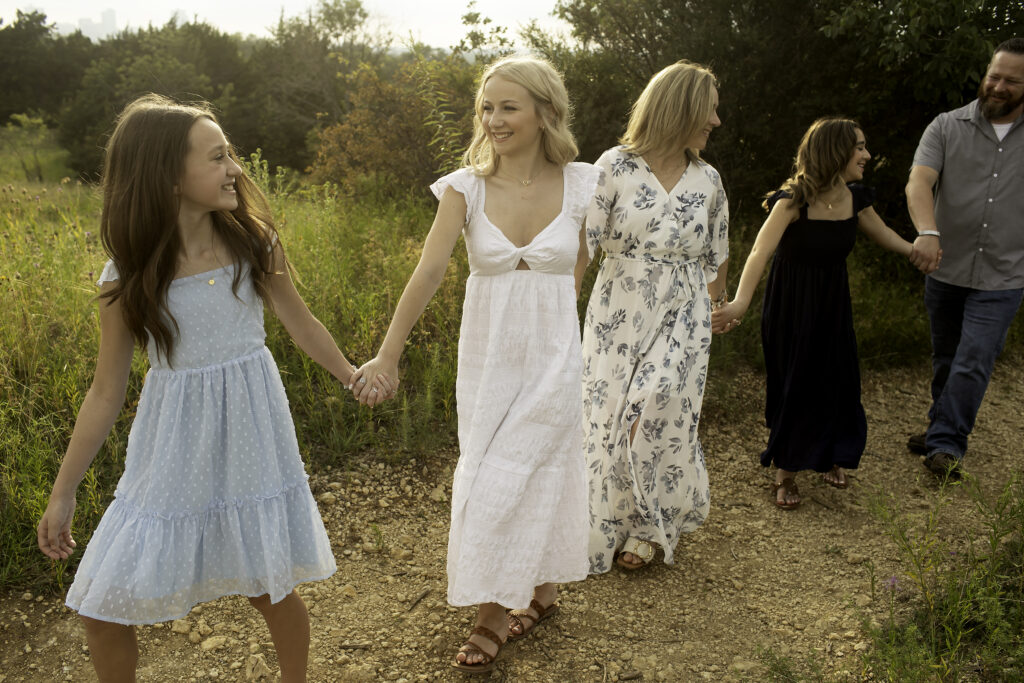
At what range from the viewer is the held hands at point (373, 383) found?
2557 mm

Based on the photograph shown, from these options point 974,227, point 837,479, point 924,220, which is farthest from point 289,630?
point 974,227

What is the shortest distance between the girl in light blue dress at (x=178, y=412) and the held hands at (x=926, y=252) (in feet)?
11.7

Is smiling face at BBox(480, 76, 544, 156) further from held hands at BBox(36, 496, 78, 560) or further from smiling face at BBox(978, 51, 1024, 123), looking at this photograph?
smiling face at BBox(978, 51, 1024, 123)

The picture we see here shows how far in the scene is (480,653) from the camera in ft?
9.09

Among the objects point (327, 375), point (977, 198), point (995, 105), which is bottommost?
point (327, 375)

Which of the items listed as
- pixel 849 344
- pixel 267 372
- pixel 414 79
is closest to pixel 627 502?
pixel 849 344

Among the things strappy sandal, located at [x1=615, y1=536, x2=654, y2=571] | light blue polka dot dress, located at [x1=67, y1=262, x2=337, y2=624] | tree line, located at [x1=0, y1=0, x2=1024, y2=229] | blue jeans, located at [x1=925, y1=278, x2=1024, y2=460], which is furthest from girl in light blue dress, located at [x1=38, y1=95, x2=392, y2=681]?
tree line, located at [x1=0, y1=0, x2=1024, y2=229]

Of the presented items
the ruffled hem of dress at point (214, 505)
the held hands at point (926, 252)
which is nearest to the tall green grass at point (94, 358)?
the ruffled hem of dress at point (214, 505)

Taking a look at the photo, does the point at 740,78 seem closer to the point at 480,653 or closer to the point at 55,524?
the point at 480,653

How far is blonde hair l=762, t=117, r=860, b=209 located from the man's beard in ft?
3.10

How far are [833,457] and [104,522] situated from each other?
3427 mm

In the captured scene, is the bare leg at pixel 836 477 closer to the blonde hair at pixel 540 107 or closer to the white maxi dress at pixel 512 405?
the white maxi dress at pixel 512 405

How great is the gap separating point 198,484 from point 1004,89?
14.4 feet

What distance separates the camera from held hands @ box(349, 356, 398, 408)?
2.56 m
